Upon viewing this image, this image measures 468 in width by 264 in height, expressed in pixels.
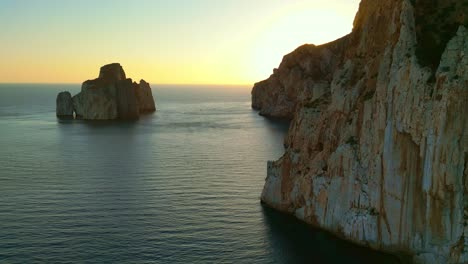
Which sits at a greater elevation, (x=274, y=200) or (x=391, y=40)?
(x=391, y=40)

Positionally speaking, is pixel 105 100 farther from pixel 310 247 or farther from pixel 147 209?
pixel 310 247

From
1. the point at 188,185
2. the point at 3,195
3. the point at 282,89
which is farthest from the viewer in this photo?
the point at 282,89

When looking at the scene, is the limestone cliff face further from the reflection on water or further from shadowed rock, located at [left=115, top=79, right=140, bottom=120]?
shadowed rock, located at [left=115, top=79, right=140, bottom=120]

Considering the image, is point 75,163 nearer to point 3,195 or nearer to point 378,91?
point 3,195

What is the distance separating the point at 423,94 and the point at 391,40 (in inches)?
380

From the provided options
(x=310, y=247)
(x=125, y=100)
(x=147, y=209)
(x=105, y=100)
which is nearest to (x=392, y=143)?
(x=310, y=247)

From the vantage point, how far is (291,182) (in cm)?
6019

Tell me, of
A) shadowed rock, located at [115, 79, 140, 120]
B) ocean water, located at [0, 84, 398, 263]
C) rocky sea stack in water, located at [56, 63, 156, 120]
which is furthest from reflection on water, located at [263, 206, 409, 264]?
shadowed rock, located at [115, 79, 140, 120]

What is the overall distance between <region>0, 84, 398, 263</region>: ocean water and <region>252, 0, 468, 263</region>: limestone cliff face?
3.15 meters

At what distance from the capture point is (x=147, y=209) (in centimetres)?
6144

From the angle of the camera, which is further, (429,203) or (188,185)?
(188,185)

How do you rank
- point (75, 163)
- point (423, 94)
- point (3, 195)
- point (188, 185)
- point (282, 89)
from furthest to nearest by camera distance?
point (282, 89) → point (75, 163) → point (188, 185) → point (3, 195) → point (423, 94)

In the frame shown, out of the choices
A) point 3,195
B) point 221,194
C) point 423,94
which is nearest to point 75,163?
point 3,195

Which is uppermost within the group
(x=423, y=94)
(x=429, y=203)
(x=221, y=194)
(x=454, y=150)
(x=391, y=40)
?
(x=391, y=40)
